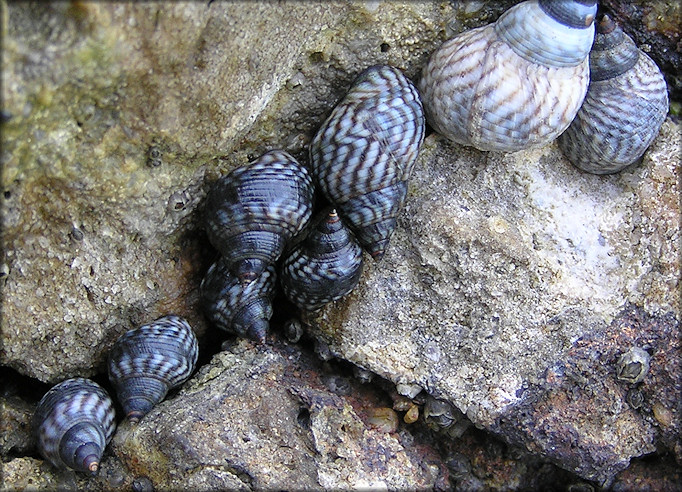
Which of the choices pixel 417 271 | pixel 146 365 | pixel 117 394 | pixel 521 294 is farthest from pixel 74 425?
pixel 521 294

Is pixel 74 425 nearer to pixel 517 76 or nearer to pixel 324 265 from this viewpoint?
pixel 324 265

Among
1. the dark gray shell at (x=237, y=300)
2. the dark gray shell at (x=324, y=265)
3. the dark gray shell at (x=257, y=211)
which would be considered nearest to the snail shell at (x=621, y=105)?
the dark gray shell at (x=324, y=265)


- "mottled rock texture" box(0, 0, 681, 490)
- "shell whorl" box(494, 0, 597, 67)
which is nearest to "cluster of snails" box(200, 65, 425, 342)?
"mottled rock texture" box(0, 0, 681, 490)

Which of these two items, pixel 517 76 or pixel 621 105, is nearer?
pixel 517 76

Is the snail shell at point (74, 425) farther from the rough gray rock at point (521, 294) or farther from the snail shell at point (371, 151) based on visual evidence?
the snail shell at point (371, 151)

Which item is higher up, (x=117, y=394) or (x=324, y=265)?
(x=324, y=265)

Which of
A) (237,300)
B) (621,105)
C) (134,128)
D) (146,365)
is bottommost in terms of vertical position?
(146,365)
